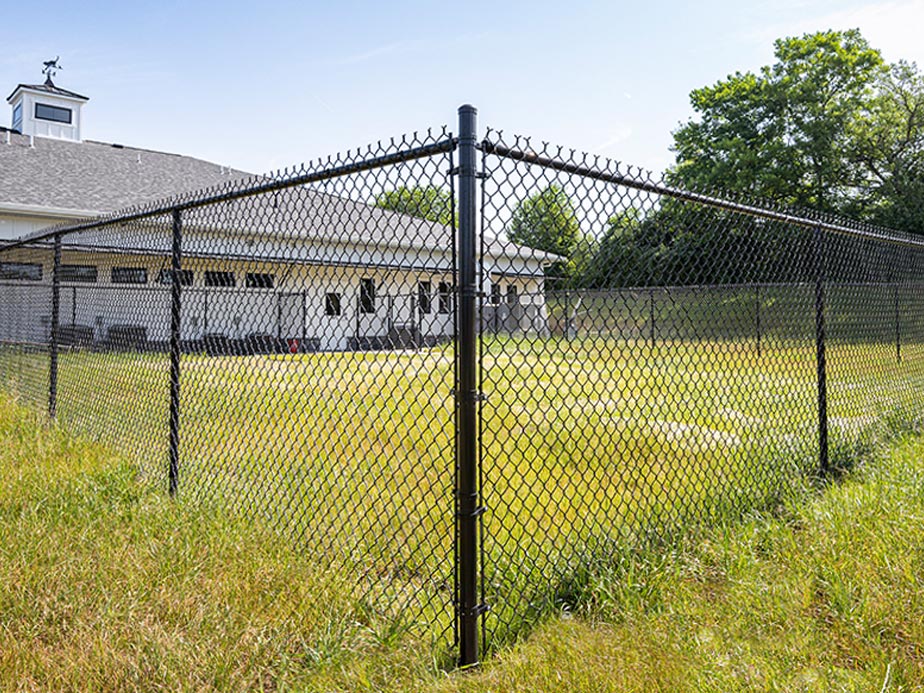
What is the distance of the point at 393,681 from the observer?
5.42ft

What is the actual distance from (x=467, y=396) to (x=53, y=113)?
20631 mm

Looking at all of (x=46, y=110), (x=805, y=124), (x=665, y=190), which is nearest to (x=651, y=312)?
(x=665, y=190)

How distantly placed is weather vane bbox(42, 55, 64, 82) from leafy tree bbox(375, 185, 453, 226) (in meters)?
21.2

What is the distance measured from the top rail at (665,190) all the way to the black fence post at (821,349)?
0.43ft

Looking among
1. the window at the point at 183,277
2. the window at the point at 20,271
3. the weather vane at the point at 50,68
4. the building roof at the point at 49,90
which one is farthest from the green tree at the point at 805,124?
the weather vane at the point at 50,68

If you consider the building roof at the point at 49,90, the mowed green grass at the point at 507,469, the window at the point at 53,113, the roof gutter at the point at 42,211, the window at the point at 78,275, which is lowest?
the mowed green grass at the point at 507,469

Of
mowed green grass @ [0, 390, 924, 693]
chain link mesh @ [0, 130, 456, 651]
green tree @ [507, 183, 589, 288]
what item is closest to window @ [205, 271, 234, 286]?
chain link mesh @ [0, 130, 456, 651]

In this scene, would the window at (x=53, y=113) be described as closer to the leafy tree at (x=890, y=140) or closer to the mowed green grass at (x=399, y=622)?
the mowed green grass at (x=399, y=622)

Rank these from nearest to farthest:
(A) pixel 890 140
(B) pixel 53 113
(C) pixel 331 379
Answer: (C) pixel 331 379 < (B) pixel 53 113 < (A) pixel 890 140

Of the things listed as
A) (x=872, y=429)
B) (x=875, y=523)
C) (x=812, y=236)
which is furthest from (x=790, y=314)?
(x=875, y=523)

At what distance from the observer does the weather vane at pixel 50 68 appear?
18047mm

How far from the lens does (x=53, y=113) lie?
17.2m

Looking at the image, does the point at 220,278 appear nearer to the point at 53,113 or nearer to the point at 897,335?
the point at 897,335

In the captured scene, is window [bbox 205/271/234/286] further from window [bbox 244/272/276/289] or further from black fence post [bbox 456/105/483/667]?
black fence post [bbox 456/105/483/667]
